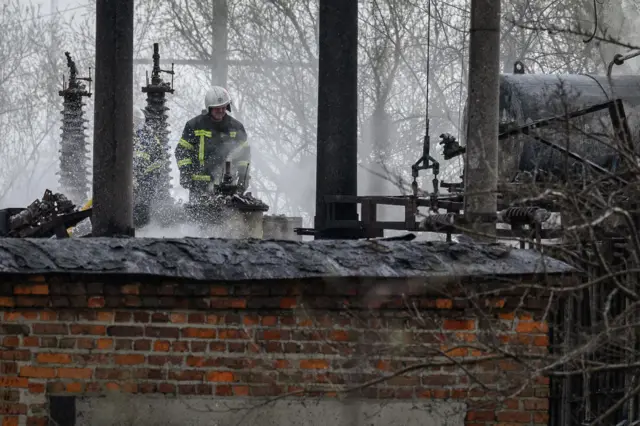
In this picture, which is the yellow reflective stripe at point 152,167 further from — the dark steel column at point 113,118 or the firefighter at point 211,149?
the dark steel column at point 113,118

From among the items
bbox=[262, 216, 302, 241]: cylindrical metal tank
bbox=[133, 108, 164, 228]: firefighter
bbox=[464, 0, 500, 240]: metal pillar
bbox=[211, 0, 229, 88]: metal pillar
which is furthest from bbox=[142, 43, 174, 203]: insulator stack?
bbox=[211, 0, 229, 88]: metal pillar

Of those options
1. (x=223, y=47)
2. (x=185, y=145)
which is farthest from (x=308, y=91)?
(x=185, y=145)

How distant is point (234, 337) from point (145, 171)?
10469 mm

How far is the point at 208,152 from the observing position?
1683cm

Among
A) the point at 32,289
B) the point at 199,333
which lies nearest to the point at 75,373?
the point at 32,289

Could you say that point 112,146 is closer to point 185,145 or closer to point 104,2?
point 104,2

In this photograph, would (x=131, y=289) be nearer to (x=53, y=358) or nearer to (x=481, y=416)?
(x=53, y=358)

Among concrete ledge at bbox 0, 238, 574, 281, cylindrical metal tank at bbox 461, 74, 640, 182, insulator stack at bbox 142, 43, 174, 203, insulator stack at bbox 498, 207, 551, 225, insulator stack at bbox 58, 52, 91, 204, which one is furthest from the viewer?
insulator stack at bbox 58, 52, 91, 204

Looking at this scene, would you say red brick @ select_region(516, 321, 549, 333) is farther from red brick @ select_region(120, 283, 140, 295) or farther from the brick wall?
red brick @ select_region(120, 283, 140, 295)

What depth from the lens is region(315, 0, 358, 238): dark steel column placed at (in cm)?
1252

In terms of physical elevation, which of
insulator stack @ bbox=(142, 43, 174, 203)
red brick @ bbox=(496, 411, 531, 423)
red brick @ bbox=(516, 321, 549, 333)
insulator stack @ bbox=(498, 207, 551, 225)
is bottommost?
red brick @ bbox=(496, 411, 531, 423)

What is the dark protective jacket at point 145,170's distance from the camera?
16.6 m

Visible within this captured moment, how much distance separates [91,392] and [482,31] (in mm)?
3604

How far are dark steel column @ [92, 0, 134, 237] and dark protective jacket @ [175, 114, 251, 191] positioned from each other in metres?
5.25
